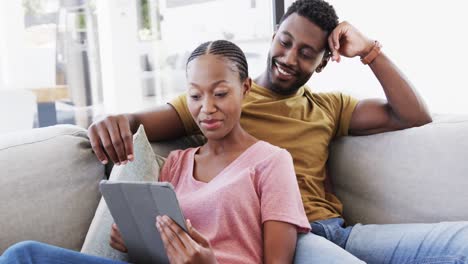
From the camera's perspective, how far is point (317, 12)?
148 centimetres

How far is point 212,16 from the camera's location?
2902 mm

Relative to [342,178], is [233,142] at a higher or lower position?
higher

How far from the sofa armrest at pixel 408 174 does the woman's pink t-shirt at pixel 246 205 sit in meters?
0.43

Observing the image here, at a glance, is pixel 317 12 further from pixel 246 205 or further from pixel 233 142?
pixel 246 205

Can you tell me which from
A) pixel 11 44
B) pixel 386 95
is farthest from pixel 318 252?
pixel 11 44

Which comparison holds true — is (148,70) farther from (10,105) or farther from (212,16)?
(10,105)

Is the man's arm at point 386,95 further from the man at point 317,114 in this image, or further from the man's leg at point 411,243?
the man's leg at point 411,243

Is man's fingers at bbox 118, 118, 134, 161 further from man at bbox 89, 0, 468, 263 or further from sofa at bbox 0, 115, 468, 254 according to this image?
sofa at bbox 0, 115, 468, 254

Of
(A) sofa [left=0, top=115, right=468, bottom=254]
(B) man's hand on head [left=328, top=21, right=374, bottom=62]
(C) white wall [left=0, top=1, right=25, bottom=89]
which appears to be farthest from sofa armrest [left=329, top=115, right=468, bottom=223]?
(C) white wall [left=0, top=1, right=25, bottom=89]

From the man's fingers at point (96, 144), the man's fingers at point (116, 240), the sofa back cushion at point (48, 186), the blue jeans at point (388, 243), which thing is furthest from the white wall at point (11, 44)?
the blue jeans at point (388, 243)

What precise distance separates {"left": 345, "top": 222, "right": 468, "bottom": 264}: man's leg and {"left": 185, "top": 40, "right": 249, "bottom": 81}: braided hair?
Answer: 1.70 feet

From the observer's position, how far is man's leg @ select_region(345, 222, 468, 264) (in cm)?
122

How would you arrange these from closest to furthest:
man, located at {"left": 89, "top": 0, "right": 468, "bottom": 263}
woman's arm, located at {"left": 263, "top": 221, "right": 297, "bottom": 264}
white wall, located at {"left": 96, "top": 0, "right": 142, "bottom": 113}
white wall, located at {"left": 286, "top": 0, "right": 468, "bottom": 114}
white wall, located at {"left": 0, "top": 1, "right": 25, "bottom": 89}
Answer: woman's arm, located at {"left": 263, "top": 221, "right": 297, "bottom": 264}
man, located at {"left": 89, "top": 0, "right": 468, "bottom": 263}
white wall, located at {"left": 286, "top": 0, "right": 468, "bottom": 114}
white wall, located at {"left": 0, "top": 1, "right": 25, "bottom": 89}
white wall, located at {"left": 96, "top": 0, "right": 142, "bottom": 113}

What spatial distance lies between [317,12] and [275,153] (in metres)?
0.50
